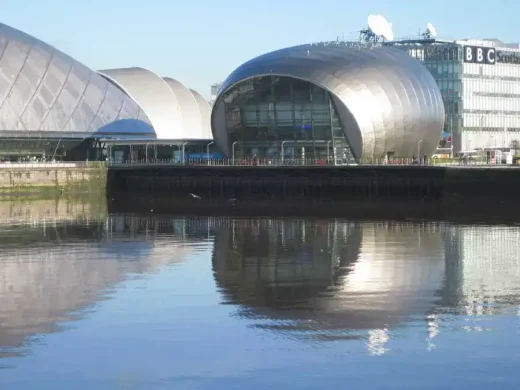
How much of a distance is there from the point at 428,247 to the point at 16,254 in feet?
44.4

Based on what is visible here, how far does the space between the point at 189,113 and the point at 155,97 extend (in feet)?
17.2

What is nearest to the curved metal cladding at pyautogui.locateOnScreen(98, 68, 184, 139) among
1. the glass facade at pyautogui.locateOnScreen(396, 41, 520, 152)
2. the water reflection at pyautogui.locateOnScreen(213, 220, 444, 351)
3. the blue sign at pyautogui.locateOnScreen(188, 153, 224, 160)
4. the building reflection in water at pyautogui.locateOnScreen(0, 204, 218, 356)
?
the blue sign at pyautogui.locateOnScreen(188, 153, 224, 160)

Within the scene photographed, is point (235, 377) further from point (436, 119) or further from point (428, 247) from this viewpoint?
point (436, 119)

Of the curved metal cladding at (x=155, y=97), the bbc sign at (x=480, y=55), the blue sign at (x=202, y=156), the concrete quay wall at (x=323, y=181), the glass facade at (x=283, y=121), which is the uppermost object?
the bbc sign at (x=480, y=55)

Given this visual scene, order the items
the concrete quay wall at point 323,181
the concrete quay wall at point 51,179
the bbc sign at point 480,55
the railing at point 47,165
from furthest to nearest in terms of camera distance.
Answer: the bbc sign at point 480,55, the railing at point 47,165, the concrete quay wall at point 51,179, the concrete quay wall at point 323,181

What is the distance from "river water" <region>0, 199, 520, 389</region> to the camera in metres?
18.6

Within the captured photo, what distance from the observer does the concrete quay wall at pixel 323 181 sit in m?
64.4

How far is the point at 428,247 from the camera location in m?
36.4

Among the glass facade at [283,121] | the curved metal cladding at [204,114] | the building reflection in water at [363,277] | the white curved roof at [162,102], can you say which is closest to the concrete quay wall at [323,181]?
the glass facade at [283,121]

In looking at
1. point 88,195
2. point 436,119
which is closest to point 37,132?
point 88,195

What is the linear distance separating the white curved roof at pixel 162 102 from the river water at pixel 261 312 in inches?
2668

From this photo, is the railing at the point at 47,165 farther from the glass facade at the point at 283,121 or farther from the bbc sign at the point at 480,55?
the bbc sign at the point at 480,55

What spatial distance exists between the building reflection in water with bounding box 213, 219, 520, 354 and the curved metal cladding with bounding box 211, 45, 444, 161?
3237 cm

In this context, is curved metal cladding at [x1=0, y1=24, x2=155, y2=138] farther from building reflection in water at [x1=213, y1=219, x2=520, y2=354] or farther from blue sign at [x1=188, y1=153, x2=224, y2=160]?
building reflection in water at [x1=213, y1=219, x2=520, y2=354]
